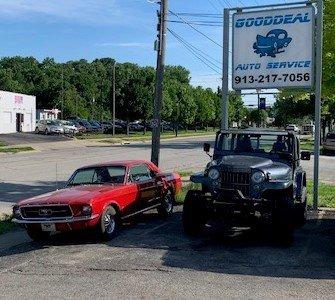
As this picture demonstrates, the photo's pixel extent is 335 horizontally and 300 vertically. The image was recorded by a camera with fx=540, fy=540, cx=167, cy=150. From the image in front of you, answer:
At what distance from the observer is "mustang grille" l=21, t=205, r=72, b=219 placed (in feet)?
30.5

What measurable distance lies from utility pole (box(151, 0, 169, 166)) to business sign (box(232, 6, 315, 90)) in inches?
134

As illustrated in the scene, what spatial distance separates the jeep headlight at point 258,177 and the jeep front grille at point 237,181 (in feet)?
0.35

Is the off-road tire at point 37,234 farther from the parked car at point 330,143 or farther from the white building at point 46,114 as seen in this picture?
the white building at point 46,114

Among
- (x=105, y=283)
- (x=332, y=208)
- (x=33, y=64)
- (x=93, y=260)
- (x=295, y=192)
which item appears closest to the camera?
(x=105, y=283)

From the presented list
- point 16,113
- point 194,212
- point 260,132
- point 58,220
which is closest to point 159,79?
point 260,132

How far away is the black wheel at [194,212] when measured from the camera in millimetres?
9695

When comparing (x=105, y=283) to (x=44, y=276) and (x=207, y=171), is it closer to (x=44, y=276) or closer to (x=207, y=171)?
(x=44, y=276)

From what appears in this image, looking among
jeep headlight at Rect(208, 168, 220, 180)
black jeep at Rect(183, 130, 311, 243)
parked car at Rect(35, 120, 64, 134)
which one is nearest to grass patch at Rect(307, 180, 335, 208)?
black jeep at Rect(183, 130, 311, 243)

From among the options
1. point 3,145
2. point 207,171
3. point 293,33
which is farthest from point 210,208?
point 3,145

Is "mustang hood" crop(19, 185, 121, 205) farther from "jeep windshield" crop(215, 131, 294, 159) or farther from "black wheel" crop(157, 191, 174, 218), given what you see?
"jeep windshield" crop(215, 131, 294, 159)

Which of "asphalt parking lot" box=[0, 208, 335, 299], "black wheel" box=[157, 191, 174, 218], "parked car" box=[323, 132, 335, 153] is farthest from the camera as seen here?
"parked car" box=[323, 132, 335, 153]

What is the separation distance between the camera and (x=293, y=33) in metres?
13.5

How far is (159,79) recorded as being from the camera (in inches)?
671

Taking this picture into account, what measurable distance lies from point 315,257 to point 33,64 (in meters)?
132
